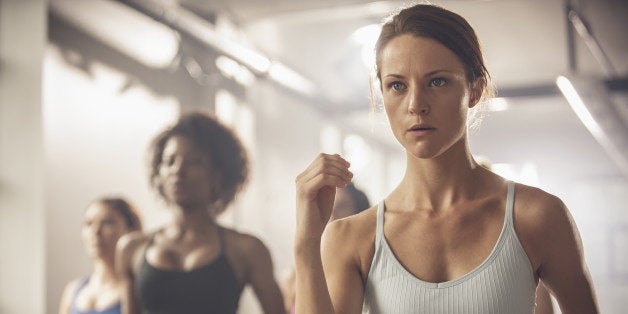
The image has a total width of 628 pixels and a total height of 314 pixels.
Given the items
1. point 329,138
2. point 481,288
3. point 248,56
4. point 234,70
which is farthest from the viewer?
point 329,138

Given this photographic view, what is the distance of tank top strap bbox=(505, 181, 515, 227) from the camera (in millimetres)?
826

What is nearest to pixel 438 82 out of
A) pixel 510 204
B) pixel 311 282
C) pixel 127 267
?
pixel 510 204

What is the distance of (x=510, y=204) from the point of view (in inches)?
33.0

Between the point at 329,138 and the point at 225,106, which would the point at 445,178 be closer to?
the point at 225,106

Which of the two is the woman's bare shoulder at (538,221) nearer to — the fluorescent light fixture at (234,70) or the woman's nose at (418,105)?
the woman's nose at (418,105)

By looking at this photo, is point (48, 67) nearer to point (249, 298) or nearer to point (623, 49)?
point (249, 298)

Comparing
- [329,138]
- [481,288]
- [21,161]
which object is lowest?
[481,288]

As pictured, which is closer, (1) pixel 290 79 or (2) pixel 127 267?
(2) pixel 127 267

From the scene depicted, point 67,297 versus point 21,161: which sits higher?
point 21,161

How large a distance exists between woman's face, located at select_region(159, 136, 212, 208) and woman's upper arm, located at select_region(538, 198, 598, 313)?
156 centimetres

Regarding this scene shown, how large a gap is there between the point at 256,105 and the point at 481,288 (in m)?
3.19

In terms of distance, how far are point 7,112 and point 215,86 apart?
108 centimetres

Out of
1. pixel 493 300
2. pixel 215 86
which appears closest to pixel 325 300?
pixel 493 300

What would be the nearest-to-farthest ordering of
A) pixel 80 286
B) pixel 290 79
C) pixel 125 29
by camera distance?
pixel 80 286 < pixel 125 29 < pixel 290 79
